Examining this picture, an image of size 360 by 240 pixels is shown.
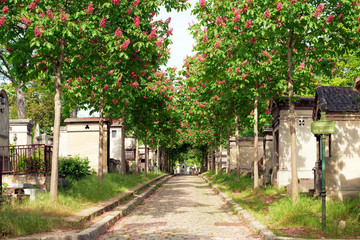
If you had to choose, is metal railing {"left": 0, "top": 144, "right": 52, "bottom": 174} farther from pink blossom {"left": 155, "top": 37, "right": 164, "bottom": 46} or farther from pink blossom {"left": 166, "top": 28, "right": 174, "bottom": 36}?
pink blossom {"left": 166, "top": 28, "right": 174, "bottom": 36}

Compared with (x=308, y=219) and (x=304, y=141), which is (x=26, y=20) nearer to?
(x=308, y=219)

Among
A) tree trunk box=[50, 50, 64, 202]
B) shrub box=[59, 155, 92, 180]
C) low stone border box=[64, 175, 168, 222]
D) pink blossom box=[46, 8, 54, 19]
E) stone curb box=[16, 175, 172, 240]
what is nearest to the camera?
stone curb box=[16, 175, 172, 240]

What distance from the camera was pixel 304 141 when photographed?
2016 cm

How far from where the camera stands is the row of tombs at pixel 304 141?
13320 millimetres

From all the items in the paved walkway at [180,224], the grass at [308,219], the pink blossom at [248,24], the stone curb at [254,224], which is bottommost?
the paved walkway at [180,224]

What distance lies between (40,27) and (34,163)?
217 inches

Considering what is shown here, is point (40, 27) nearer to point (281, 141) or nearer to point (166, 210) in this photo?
point (166, 210)

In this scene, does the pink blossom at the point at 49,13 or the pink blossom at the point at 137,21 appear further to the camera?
the pink blossom at the point at 137,21

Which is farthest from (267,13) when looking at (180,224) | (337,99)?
(180,224)

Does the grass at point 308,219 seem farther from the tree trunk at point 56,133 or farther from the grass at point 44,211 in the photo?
the tree trunk at point 56,133

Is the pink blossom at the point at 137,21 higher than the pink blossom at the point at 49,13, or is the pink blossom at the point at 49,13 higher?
the pink blossom at the point at 137,21

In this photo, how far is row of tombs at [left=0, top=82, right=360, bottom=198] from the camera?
13.3 m

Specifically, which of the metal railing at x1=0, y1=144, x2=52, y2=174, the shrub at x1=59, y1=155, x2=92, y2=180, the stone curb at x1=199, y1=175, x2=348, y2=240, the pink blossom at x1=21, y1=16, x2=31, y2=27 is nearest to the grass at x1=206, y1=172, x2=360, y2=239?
the stone curb at x1=199, y1=175, x2=348, y2=240

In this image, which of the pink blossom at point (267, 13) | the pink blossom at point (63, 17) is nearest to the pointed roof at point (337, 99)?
the pink blossom at point (267, 13)
